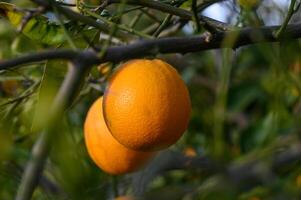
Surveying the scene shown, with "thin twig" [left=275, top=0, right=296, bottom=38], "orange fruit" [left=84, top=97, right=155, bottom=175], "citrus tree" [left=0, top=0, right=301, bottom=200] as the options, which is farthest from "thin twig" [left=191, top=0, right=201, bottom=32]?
"orange fruit" [left=84, top=97, right=155, bottom=175]

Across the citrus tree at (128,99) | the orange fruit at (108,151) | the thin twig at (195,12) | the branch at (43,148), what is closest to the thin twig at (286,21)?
the citrus tree at (128,99)

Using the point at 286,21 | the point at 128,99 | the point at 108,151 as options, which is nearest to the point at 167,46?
the point at 128,99

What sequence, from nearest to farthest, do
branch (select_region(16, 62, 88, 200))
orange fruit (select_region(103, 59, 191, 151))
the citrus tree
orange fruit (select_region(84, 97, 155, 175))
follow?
1. branch (select_region(16, 62, 88, 200))
2. the citrus tree
3. orange fruit (select_region(103, 59, 191, 151))
4. orange fruit (select_region(84, 97, 155, 175))

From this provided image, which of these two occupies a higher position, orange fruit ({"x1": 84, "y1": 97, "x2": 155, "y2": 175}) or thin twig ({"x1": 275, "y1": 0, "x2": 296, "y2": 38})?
thin twig ({"x1": 275, "y1": 0, "x2": 296, "y2": 38})

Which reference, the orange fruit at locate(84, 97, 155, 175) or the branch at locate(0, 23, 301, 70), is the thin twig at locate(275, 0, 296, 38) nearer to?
the branch at locate(0, 23, 301, 70)

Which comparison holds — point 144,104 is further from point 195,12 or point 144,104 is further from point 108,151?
point 108,151

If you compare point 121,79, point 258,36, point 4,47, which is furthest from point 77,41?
point 4,47

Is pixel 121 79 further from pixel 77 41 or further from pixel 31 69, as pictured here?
pixel 31 69
